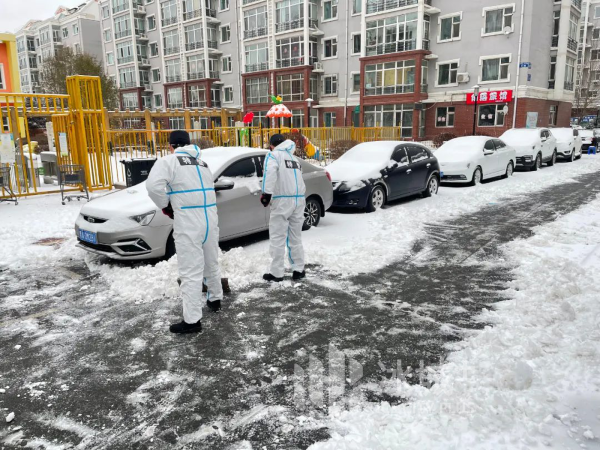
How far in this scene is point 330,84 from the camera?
41.7m

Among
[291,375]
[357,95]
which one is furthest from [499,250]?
Answer: [357,95]

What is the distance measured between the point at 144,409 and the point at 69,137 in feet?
40.4

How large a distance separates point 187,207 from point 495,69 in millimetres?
34169

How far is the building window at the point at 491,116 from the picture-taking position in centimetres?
3306

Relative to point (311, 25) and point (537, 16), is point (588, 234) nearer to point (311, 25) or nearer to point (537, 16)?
point (537, 16)

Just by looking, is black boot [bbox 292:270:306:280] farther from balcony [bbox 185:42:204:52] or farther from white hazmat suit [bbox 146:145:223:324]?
balcony [bbox 185:42:204:52]

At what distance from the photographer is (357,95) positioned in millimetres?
39969

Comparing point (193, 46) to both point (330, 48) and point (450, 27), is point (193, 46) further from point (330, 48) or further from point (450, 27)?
point (450, 27)

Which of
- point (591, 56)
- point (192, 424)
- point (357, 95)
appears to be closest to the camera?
point (192, 424)

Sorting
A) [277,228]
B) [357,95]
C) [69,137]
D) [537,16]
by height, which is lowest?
[277,228]

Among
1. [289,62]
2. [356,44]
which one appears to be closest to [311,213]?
[356,44]

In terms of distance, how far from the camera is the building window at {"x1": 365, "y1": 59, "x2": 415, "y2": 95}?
3556 centimetres

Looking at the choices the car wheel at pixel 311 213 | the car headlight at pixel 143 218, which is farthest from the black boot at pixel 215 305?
the car wheel at pixel 311 213

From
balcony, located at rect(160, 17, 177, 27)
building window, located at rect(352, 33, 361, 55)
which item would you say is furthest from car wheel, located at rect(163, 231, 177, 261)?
balcony, located at rect(160, 17, 177, 27)
